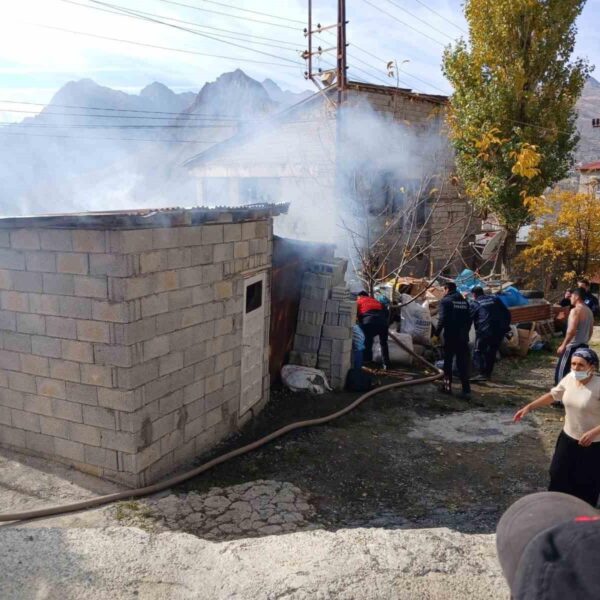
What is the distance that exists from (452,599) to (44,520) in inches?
128

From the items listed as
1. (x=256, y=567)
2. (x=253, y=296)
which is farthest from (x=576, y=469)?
(x=253, y=296)

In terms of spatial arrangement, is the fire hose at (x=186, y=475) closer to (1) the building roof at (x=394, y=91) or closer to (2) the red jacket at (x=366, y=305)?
(2) the red jacket at (x=366, y=305)

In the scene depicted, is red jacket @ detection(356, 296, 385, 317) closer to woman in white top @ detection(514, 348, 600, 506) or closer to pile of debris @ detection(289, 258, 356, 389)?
pile of debris @ detection(289, 258, 356, 389)

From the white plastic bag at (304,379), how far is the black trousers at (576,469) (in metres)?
4.03

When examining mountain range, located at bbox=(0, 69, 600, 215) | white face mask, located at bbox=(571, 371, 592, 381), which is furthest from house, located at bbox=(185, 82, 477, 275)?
white face mask, located at bbox=(571, 371, 592, 381)

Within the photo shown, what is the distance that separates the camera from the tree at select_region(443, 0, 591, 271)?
1465 cm

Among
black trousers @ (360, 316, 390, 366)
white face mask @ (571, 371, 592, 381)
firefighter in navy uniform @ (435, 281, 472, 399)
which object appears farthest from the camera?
black trousers @ (360, 316, 390, 366)

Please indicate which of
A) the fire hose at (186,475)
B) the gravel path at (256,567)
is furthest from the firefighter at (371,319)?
the gravel path at (256,567)

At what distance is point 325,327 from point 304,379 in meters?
0.91

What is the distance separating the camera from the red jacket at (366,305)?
907cm

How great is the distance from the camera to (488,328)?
9328 mm

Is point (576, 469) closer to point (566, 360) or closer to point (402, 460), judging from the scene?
point (402, 460)

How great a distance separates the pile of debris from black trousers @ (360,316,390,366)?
0.70 metres

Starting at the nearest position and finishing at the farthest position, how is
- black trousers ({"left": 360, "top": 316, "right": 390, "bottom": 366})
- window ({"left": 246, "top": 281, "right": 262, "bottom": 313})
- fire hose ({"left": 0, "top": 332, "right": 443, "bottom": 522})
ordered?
fire hose ({"left": 0, "top": 332, "right": 443, "bottom": 522}) → window ({"left": 246, "top": 281, "right": 262, "bottom": 313}) → black trousers ({"left": 360, "top": 316, "right": 390, "bottom": 366})
